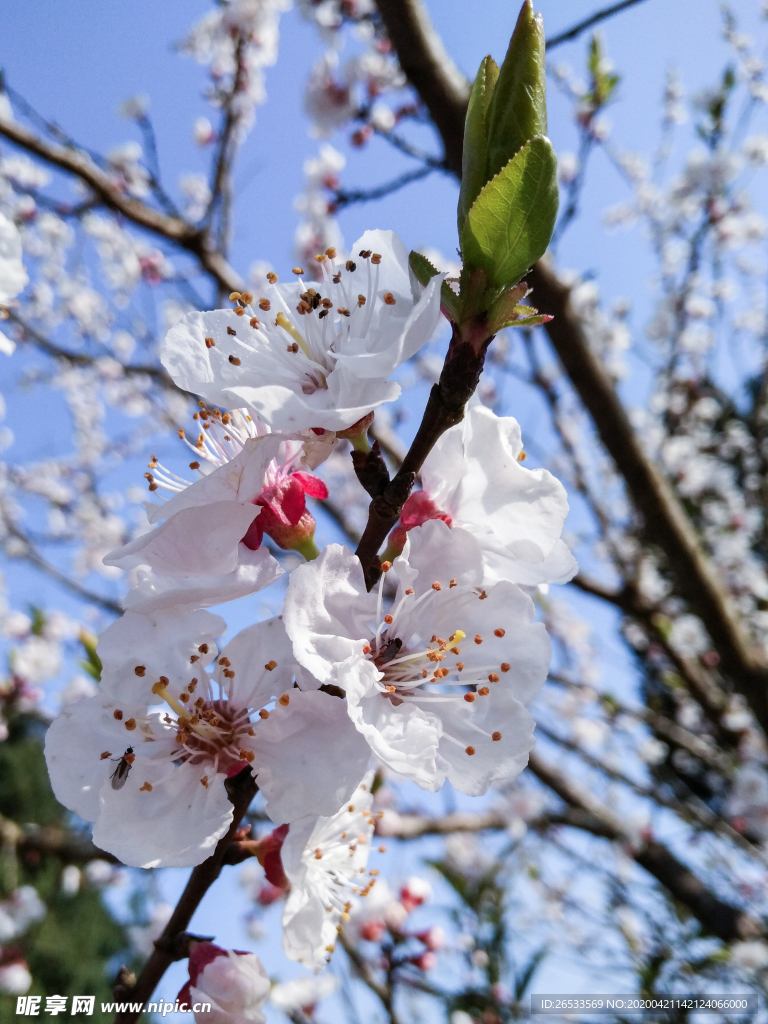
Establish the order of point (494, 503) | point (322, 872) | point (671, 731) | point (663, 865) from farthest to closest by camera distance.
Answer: point (663, 865) < point (671, 731) < point (322, 872) < point (494, 503)

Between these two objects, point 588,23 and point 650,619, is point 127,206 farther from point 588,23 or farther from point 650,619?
point 650,619

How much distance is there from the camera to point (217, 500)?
73 cm

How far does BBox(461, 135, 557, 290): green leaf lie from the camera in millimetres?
621

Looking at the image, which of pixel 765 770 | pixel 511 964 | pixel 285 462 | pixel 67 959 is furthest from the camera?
pixel 67 959

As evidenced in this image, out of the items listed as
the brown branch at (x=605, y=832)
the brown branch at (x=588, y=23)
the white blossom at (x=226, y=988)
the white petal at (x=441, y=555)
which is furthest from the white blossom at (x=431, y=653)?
the brown branch at (x=605, y=832)

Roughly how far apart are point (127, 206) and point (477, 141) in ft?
6.79

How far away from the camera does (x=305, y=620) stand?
2.34ft

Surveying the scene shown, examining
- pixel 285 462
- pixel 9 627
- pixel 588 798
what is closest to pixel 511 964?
pixel 588 798

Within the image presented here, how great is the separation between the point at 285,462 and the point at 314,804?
15.4 inches

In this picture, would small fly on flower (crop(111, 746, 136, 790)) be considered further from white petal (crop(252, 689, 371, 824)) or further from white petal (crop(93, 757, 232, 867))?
white petal (crop(252, 689, 371, 824))

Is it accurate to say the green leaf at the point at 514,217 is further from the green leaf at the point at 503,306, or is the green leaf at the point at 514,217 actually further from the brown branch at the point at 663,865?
the brown branch at the point at 663,865

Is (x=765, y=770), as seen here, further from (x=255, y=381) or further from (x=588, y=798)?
(x=255, y=381)

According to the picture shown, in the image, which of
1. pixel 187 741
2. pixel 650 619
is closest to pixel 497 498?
pixel 187 741

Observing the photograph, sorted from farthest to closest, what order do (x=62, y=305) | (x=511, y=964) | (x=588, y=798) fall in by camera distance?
(x=62, y=305)
(x=588, y=798)
(x=511, y=964)
